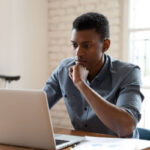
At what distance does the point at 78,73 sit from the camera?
5.10 feet

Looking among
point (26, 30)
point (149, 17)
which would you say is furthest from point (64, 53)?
point (149, 17)

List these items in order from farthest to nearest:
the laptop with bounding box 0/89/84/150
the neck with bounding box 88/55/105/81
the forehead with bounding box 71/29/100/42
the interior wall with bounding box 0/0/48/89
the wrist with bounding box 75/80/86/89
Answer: the interior wall with bounding box 0/0/48/89 < the neck with bounding box 88/55/105/81 < the forehead with bounding box 71/29/100/42 < the wrist with bounding box 75/80/86/89 < the laptop with bounding box 0/89/84/150

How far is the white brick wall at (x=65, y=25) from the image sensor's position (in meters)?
3.16

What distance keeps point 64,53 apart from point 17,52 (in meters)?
0.57

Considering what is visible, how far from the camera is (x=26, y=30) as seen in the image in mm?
3293

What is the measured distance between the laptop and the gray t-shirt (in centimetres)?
40

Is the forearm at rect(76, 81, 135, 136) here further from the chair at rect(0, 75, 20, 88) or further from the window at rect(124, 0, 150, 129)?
the window at rect(124, 0, 150, 129)

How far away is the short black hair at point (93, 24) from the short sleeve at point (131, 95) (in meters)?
0.28

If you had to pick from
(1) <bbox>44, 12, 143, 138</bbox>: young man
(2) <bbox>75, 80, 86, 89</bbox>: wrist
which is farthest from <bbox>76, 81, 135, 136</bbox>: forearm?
(2) <bbox>75, 80, 86, 89</bbox>: wrist

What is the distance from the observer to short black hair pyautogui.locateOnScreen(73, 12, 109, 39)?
5.31 ft

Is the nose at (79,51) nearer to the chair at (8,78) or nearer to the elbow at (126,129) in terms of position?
the elbow at (126,129)

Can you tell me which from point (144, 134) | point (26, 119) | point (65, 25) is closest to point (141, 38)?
point (65, 25)

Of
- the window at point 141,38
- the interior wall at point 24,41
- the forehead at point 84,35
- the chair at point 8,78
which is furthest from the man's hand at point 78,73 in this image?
the window at point 141,38

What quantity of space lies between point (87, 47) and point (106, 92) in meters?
0.27
